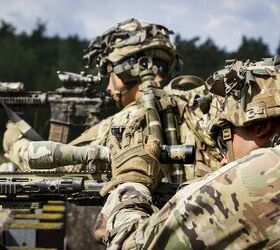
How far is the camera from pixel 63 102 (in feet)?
32.4

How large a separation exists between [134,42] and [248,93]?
3.89 meters

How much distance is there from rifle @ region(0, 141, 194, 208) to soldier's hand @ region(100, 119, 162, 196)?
31cm

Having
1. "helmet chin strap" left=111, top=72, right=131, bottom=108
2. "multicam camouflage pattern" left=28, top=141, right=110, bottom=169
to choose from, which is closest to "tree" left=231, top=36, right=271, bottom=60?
"helmet chin strap" left=111, top=72, right=131, bottom=108

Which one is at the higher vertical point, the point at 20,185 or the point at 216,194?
the point at 20,185

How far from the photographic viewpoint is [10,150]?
8.89m

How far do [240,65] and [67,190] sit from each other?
1.28 m

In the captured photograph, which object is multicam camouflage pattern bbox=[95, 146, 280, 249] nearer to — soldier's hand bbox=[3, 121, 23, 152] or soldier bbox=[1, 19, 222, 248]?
soldier bbox=[1, 19, 222, 248]

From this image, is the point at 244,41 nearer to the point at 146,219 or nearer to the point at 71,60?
the point at 71,60

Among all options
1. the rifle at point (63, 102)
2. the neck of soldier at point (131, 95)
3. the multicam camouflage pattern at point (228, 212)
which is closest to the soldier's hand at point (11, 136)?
the rifle at point (63, 102)

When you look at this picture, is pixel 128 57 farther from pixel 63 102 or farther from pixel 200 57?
pixel 200 57

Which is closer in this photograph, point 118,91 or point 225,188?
point 225,188

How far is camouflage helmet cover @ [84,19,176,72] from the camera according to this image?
25.2 ft

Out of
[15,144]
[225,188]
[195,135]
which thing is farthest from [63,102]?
[225,188]

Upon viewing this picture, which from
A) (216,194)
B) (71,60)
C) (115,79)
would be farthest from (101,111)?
(71,60)
